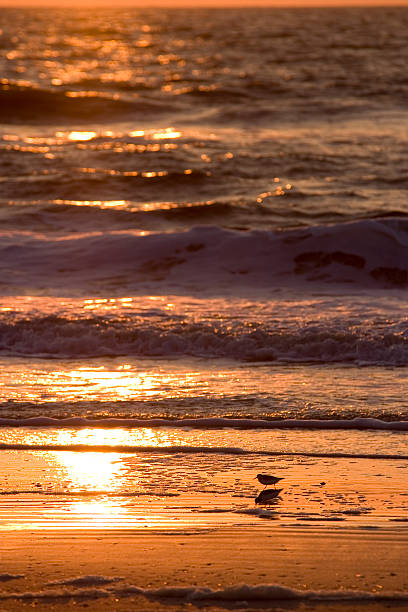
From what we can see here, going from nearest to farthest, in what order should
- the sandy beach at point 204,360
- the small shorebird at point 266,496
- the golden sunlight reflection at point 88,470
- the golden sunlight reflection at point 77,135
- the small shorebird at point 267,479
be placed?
the sandy beach at point 204,360, the small shorebird at point 266,496, the small shorebird at point 267,479, the golden sunlight reflection at point 88,470, the golden sunlight reflection at point 77,135

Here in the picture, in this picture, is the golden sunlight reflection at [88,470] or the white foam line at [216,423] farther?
the white foam line at [216,423]

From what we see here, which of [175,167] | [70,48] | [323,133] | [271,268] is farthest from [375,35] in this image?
[271,268]

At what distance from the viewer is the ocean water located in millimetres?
5688

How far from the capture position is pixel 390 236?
1488 centimetres

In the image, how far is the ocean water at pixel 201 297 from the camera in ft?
18.7

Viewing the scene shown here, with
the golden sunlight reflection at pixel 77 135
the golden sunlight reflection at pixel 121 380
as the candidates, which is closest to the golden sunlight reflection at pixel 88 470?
the golden sunlight reflection at pixel 121 380

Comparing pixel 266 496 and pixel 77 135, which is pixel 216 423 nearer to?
pixel 266 496

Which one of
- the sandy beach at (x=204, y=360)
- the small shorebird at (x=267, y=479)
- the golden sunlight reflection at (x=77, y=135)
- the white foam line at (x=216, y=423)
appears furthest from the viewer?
the golden sunlight reflection at (x=77, y=135)

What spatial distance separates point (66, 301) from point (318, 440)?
18.2 ft

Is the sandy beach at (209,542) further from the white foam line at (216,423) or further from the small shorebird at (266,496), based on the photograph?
the white foam line at (216,423)

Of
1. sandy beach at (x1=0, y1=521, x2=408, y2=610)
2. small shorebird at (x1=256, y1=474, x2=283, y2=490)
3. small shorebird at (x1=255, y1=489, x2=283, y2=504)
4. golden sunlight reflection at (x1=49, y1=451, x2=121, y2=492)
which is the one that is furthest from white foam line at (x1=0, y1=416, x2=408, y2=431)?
sandy beach at (x1=0, y1=521, x2=408, y2=610)

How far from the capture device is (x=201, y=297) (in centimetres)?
1170

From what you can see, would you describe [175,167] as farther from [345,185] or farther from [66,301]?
[66,301]

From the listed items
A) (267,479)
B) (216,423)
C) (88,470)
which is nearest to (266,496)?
(267,479)
